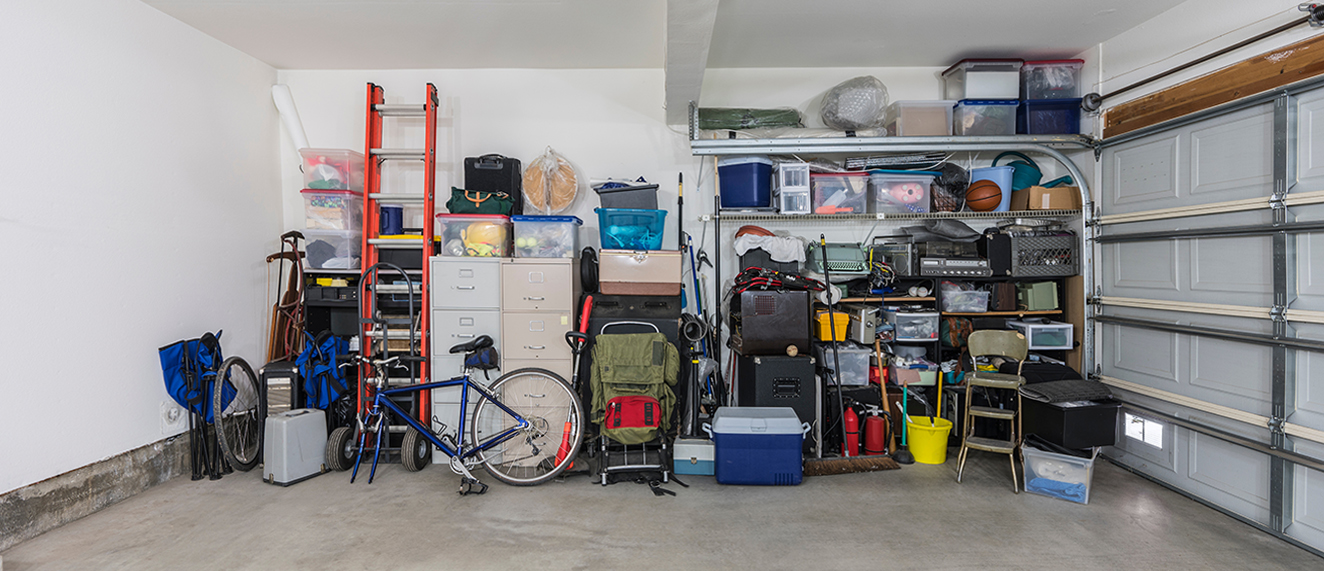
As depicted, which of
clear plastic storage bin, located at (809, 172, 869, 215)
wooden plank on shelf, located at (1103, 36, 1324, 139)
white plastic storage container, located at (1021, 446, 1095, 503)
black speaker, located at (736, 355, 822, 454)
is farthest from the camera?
clear plastic storage bin, located at (809, 172, 869, 215)

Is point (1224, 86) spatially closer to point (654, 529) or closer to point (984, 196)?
point (984, 196)

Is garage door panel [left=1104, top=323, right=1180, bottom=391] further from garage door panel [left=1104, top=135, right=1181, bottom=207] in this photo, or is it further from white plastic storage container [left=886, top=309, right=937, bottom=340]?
white plastic storage container [left=886, top=309, right=937, bottom=340]

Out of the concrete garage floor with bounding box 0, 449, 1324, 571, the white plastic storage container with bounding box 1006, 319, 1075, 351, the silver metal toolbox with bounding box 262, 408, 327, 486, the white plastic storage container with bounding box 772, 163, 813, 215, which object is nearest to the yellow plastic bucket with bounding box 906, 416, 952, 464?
the concrete garage floor with bounding box 0, 449, 1324, 571

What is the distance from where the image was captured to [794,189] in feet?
14.3

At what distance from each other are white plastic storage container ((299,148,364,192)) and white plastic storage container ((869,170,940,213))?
412 cm

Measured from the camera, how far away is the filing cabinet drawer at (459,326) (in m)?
4.02

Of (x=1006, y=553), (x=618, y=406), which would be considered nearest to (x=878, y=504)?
(x=1006, y=553)

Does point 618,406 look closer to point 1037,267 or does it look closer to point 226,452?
point 226,452

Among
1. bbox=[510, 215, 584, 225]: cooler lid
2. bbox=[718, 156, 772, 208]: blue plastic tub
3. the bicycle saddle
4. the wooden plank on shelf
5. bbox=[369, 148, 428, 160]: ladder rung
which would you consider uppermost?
the wooden plank on shelf

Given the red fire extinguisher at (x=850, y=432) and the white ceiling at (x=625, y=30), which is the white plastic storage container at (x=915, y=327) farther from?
the white ceiling at (x=625, y=30)

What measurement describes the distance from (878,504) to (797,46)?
10.7 ft

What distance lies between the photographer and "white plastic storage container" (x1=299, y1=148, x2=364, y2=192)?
4367 mm

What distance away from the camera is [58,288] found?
10.1 ft

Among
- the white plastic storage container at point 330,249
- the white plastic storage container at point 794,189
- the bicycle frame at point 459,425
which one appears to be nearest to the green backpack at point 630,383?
the bicycle frame at point 459,425
